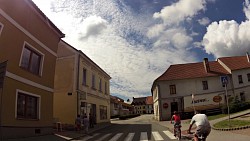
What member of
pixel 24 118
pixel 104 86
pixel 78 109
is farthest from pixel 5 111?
pixel 104 86

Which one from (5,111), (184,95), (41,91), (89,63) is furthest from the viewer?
(184,95)

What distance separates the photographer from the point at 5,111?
1328 cm

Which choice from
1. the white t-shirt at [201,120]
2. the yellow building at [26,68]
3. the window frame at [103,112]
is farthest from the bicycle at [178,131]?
the window frame at [103,112]

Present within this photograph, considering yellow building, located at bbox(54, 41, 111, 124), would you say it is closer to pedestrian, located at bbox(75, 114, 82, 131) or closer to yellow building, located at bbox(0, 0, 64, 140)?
pedestrian, located at bbox(75, 114, 82, 131)

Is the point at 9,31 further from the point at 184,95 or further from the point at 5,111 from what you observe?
the point at 184,95

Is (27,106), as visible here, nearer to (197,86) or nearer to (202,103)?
(202,103)

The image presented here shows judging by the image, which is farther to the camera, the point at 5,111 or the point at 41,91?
the point at 41,91

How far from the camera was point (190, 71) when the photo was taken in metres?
46.9

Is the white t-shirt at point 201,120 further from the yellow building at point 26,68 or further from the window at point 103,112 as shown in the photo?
the window at point 103,112

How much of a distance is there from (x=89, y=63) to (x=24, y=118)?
16.0 m

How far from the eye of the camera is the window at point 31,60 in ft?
53.4

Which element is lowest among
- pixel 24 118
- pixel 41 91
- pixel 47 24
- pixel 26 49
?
pixel 24 118

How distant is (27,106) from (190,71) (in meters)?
35.0

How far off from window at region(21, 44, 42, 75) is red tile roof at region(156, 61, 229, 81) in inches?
1154
